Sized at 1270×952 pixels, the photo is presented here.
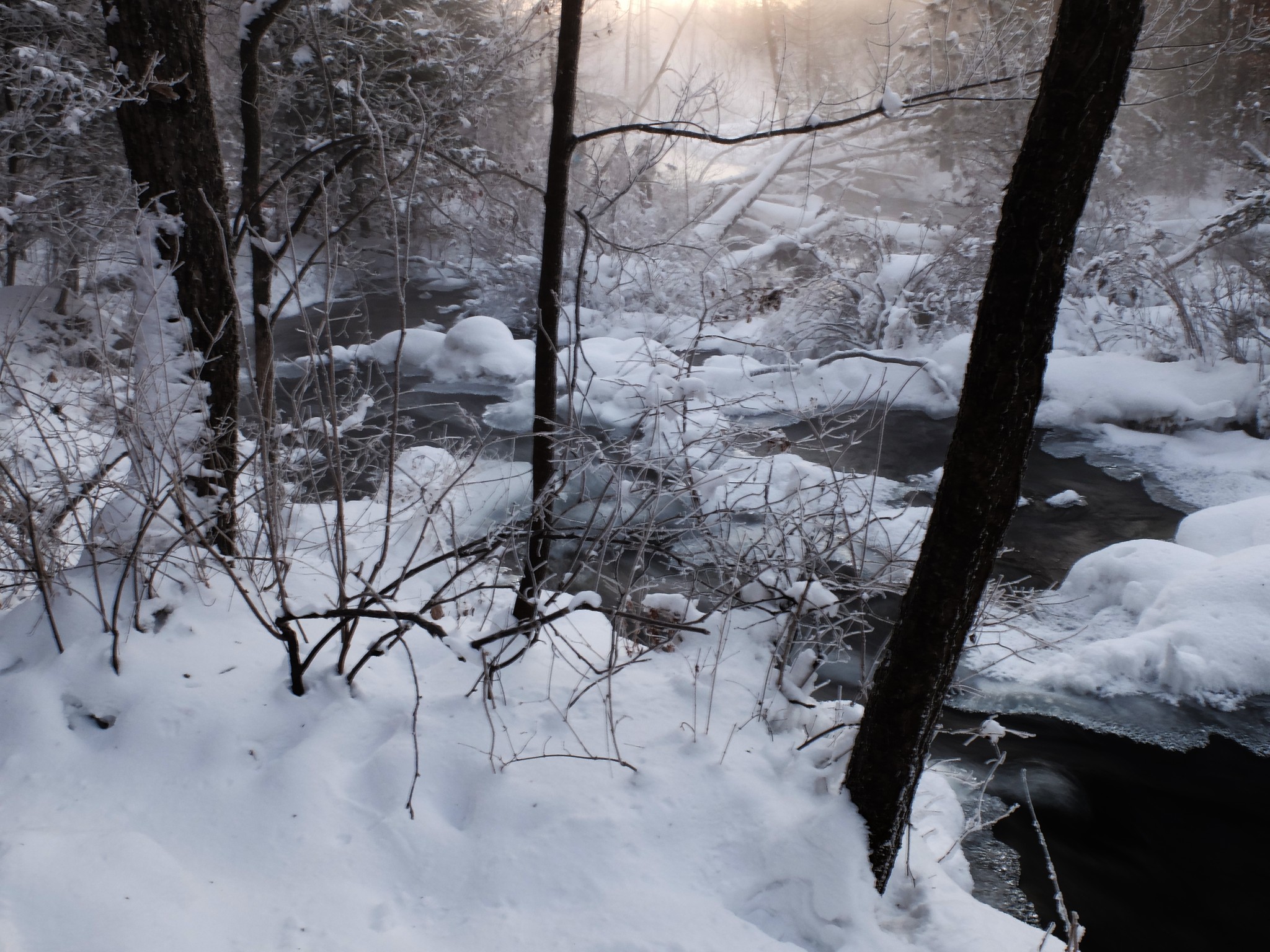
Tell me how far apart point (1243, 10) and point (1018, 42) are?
18.0 m

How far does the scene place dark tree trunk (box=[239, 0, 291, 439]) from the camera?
479 centimetres

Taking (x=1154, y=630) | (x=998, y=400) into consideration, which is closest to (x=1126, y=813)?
(x=1154, y=630)

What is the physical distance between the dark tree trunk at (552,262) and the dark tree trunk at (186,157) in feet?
4.56

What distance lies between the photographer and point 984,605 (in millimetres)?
3584

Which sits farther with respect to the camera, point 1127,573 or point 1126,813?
point 1127,573

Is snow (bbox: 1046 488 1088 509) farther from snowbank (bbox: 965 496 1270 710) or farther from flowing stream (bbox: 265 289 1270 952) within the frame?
flowing stream (bbox: 265 289 1270 952)

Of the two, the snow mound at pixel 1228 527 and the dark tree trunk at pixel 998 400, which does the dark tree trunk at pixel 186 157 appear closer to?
the dark tree trunk at pixel 998 400

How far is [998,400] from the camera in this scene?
78.7 inches

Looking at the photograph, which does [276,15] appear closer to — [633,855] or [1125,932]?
[633,855]

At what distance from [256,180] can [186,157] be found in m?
1.90

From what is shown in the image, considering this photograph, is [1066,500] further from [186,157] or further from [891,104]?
[186,157]

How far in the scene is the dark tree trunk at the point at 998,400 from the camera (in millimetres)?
1776

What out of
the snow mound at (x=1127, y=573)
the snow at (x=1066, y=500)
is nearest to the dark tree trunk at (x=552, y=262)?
the snow mound at (x=1127, y=573)

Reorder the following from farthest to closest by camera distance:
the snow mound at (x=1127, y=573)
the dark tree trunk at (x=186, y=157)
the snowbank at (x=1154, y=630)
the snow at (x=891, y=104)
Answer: the snow mound at (x=1127, y=573) < the snowbank at (x=1154, y=630) < the dark tree trunk at (x=186, y=157) < the snow at (x=891, y=104)
